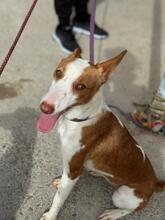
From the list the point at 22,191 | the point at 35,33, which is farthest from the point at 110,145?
the point at 35,33

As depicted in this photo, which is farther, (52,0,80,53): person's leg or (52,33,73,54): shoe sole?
(52,33,73,54): shoe sole

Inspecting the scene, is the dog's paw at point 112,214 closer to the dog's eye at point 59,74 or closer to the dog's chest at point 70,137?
the dog's chest at point 70,137

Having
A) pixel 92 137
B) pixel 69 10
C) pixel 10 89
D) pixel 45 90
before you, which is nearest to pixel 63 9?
pixel 69 10

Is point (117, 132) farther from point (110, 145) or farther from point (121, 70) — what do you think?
point (121, 70)

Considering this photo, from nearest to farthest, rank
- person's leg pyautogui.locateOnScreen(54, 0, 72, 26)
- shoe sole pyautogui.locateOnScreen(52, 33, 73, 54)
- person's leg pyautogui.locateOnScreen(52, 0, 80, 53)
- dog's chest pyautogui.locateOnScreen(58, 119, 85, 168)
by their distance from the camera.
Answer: dog's chest pyautogui.locateOnScreen(58, 119, 85, 168) → person's leg pyautogui.locateOnScreen(54, 0, 72, 26) → person's leg pyautogui.locateOnScreen(52, 0, 80, 53) → shoe sole pyautogui.locateOnScreen(52, 33, 73, 54)

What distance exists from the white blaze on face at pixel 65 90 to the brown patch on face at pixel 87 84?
3 centimetres

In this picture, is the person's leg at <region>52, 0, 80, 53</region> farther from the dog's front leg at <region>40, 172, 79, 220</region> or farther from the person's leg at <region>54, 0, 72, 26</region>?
the dog's front leg at <region>40, 172, 79, 220</region>

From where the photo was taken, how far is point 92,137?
2986mm

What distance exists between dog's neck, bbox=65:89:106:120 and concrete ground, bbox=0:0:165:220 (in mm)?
912

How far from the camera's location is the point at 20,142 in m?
3.86

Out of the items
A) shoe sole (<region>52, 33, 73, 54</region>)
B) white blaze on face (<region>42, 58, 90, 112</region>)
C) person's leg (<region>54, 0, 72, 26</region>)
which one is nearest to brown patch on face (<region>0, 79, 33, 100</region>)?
shoe sole (<region>52, 33, 73, 54</region>)

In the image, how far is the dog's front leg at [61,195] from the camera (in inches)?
123

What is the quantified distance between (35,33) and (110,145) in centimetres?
250

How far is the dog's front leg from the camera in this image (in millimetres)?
3127
